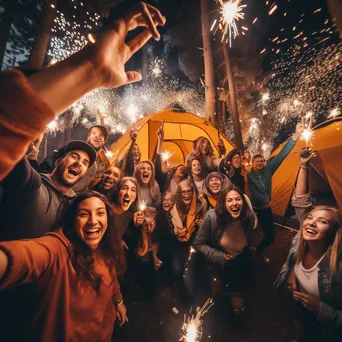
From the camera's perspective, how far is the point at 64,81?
927 mm

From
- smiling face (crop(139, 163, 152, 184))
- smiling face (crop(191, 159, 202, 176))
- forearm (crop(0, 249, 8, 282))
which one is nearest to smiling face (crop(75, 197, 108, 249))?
forearm (crop(0, 249, 8, 282))

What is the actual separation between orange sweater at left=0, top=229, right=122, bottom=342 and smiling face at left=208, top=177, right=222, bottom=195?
9.47 feet

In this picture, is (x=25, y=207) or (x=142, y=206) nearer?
(x=25, y=207)

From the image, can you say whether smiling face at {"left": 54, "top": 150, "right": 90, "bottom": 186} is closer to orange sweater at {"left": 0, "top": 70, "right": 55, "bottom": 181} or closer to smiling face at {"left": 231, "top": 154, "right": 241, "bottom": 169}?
orange sweater at {"left": 0, "top": 70, "right": 55, "bottom": 181}

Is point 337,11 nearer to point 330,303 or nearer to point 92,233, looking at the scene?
point 330,303

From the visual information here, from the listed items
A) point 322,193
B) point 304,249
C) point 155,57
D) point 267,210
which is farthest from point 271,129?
point 304,249

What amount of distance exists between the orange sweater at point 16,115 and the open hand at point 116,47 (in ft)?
1.27

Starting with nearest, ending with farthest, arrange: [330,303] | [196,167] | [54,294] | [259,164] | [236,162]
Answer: [54,294]
[330,303]
[259,164]
[196,167]
[236,162]

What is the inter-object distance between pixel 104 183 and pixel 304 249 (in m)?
3.41

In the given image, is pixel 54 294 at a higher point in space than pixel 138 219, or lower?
lower

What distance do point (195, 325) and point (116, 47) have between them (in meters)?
3.58

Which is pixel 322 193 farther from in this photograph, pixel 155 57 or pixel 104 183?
pixel 155 57

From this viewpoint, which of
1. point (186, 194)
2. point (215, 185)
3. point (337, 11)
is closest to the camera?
point (337, 11)

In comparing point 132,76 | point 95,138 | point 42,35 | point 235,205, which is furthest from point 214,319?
point 42,35
